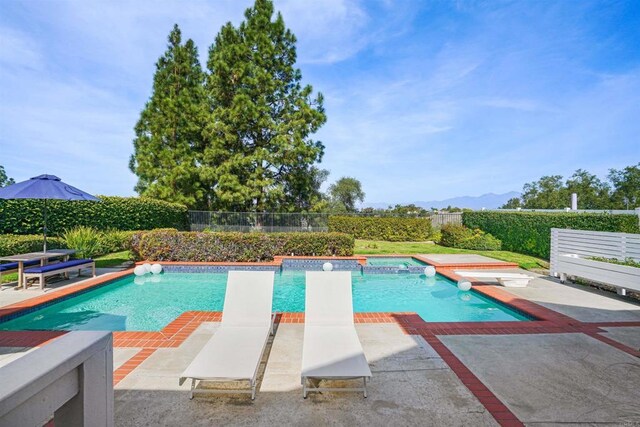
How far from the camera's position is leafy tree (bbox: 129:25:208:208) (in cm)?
2227

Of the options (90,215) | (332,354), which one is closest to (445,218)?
(90,215)

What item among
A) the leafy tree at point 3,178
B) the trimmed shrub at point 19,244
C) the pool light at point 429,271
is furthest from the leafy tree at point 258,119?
the leafy tree at point 3,178

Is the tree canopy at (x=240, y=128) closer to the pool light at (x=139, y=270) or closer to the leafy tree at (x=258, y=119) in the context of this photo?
the leafy tree at (x=258, y=119)

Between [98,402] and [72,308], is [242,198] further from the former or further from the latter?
[98,402]

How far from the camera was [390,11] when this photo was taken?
1351cm

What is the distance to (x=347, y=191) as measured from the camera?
152 ft

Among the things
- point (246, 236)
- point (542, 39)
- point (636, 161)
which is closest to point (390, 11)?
point (542, 39)

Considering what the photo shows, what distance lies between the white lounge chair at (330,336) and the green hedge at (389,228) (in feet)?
50.8

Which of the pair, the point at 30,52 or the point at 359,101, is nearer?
the point at 30,52

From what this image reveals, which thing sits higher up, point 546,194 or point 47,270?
point 546,194

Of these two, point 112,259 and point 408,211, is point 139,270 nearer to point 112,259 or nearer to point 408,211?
point 112,259

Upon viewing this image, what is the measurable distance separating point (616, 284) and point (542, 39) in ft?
37.2

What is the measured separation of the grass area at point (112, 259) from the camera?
1172 centimetres

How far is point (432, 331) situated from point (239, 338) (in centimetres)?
309
